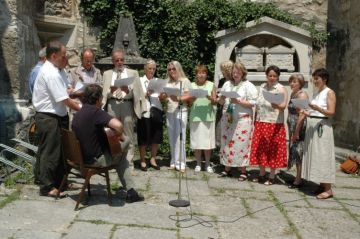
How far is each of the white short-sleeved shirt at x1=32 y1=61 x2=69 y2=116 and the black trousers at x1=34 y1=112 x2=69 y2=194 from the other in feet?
0.27

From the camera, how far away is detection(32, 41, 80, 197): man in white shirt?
15.8ft

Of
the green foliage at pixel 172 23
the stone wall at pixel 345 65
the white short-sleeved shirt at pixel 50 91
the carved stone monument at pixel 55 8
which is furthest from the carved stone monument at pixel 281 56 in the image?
the white short-sleeved shirt at pixel 50 91

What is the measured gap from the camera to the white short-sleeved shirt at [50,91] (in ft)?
15.6

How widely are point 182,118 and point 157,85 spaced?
657 millimetres

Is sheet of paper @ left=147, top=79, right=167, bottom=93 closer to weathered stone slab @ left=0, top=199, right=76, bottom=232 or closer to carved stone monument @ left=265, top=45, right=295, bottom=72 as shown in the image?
weathered stone slab @ left=0, top=199, right=76, bottom=232

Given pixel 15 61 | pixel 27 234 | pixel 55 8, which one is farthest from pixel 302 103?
pixel 55 8

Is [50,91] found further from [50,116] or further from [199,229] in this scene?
[199,229]

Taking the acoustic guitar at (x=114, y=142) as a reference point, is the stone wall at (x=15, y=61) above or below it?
above

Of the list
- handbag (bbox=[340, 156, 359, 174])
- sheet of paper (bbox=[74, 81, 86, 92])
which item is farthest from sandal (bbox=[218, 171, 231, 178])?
sheet of paper (bbox=[74, 81, 86, 92])

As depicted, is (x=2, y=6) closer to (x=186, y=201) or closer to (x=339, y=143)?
(x=186, y=201)

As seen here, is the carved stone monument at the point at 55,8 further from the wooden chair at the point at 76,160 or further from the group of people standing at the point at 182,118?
the wooden chair at the point at 76,160

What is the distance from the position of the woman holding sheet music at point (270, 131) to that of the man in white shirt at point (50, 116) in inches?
97.4

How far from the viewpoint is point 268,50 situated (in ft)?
27.3

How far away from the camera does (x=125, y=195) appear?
511 centimetres
